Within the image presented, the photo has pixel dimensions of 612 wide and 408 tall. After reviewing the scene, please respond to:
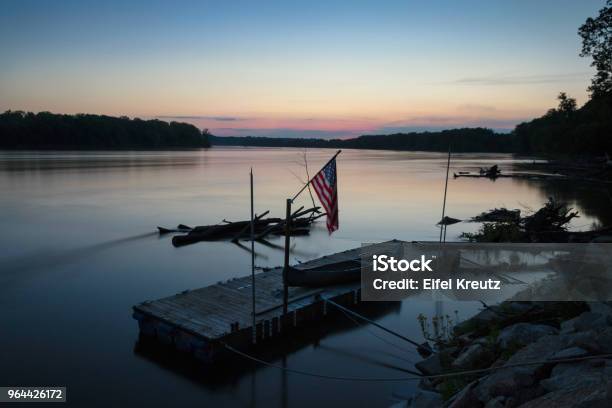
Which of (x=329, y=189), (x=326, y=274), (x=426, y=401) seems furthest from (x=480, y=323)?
(x=326, y=274)

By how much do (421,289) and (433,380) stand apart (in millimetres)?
7913

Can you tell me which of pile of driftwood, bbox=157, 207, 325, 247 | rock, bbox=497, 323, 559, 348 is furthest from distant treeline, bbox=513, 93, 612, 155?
rock, bbox=497, 323, 559, 348

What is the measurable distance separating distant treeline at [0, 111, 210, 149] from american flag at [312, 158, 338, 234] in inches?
5463

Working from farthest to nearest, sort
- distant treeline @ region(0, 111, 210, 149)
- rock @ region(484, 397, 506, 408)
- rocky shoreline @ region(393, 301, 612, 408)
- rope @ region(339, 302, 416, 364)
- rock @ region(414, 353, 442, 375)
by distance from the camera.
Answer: distant treeline @ region(0, 111, 210, 149), rope @ region(339, 302, 416, 364), rock @ region(414, 353, 442, 375), rock @ region(484, 397, 506, 408), rocky shoreline @ region(393, 301, 612, 408)

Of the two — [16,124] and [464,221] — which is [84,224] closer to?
[464,221]

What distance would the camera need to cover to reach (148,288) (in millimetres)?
17578

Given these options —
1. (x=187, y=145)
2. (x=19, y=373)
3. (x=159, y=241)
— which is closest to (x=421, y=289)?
(x=19, y=373)

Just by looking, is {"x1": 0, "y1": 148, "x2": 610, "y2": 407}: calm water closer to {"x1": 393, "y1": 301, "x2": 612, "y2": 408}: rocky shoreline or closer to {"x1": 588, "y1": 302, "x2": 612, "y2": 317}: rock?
{"x1": 393, "y1": 301, "x2": 612, "y2": 408}: rocky shoreline

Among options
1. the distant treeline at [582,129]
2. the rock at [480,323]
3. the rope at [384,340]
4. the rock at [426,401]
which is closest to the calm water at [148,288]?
the rope at [384,340]

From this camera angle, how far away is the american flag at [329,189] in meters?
11.8

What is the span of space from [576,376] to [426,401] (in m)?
3.04

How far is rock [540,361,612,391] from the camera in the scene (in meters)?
5.42

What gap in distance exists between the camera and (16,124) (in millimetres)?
129250

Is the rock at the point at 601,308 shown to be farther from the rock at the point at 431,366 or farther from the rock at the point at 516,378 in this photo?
the rock at the point at 431,366
